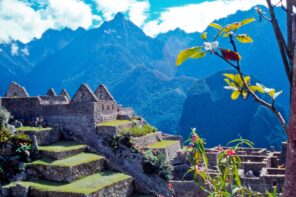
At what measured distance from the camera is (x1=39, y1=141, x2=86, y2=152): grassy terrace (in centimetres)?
2091

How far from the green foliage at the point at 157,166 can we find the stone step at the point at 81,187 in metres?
1.54

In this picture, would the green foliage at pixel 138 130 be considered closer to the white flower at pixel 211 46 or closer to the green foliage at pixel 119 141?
the green foliage at pixel 119 141

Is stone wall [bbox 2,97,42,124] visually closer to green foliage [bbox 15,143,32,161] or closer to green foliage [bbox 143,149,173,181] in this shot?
green foliage [bbox 15,143,32,161]

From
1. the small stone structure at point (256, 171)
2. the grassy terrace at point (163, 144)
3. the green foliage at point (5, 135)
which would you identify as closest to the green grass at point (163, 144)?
the grassy terrace at point (163, 144)

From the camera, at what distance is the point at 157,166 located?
2162 centimetres

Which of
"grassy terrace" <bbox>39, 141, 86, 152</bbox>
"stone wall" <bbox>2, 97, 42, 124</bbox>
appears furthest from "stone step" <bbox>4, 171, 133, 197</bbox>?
"stone wall" <bbox>2, 97, 42, 124</bbox>

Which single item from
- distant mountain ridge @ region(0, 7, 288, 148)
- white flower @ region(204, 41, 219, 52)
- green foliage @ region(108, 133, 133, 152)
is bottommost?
white flower @ region(204, 41, 219, 52)

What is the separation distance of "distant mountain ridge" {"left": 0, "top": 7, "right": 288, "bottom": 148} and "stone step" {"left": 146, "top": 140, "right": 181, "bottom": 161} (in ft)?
210

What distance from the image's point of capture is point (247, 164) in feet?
68.4

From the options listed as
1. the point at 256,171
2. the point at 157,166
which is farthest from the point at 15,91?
the point at 256,171

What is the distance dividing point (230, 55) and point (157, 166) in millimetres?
18940

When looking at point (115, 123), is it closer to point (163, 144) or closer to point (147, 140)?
point (147, 140)

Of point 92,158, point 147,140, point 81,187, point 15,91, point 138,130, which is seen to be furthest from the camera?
point 15,91

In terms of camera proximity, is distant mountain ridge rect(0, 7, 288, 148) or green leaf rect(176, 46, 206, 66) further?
distant mountain ridge rect(0, 7, 288, 148)
